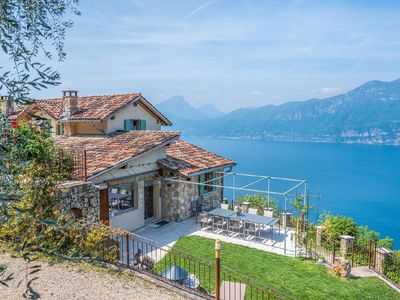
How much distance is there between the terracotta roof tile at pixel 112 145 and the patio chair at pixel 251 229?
19.8 ft

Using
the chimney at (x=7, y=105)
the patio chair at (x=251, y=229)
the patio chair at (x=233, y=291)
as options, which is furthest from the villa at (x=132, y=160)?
the chimney at (x=7, y=105)

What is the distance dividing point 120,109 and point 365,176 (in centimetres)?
9686

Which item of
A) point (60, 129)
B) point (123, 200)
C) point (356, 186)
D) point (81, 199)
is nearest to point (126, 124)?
point (60, 129)

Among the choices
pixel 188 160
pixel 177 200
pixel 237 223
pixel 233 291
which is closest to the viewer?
pixel 233 291

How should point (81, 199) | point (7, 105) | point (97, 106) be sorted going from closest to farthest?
point (7, 105) < point (81, 199) < point (97, 106)

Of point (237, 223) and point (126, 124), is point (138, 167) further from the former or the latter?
point (126, 124)

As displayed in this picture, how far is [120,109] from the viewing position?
69.5 feet

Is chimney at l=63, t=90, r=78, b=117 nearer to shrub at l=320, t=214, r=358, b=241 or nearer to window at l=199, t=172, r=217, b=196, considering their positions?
window at l=199, t=172, r=217, b=196

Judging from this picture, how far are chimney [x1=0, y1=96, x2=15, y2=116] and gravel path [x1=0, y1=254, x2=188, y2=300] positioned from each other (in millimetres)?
5339

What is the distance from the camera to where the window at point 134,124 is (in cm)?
2219

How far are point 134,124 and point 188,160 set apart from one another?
193 inches

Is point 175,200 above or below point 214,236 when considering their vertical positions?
above

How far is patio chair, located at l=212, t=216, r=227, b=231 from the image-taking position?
56.7 feet

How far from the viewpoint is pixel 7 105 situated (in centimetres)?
354
